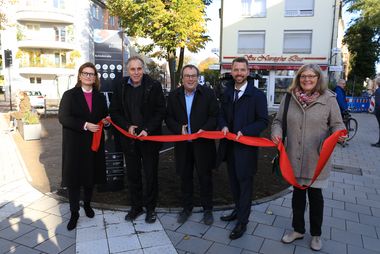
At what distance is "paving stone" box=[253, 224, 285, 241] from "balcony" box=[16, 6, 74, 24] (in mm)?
36208

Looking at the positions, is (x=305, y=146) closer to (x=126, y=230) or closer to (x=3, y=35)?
(x=126, y=230)

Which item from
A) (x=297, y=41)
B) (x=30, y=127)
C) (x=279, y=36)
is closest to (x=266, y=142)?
(x=30, y=127)

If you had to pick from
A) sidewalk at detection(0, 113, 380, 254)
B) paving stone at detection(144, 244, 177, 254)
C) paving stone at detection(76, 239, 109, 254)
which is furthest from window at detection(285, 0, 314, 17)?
paving stone at detection(76, 239, 109, 254)

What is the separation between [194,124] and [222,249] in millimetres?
1521

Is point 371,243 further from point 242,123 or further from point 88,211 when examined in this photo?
point 88,211

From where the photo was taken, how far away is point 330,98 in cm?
351

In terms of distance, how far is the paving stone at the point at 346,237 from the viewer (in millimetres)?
3988

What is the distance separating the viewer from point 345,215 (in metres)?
4.80

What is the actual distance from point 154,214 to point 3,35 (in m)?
36.2

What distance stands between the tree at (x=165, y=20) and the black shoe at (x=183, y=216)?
17462 millimetres

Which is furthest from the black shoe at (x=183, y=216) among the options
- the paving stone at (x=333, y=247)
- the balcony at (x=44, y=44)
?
the balcony at (x=44, y=44)

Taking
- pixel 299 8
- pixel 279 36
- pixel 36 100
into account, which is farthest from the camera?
pixel 279 36

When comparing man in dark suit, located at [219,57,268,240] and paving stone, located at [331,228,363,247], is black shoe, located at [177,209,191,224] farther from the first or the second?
paving stone, located at [331,228,363,247]

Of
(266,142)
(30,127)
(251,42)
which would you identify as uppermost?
(251,42)
